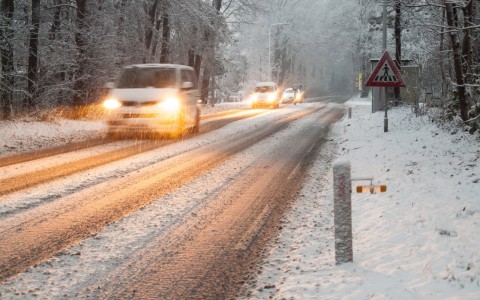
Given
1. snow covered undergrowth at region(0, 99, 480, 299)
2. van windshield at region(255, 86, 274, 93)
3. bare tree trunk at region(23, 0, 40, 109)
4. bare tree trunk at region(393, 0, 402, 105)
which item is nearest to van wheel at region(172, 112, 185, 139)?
snow covered undergrowth at region(0, 99, 480, 299)

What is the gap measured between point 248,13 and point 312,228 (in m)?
33.1

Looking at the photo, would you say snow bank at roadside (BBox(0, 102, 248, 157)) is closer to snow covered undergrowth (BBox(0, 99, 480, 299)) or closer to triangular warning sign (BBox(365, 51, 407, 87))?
snow covered undergrowth (BBox(0, 99, 480, 299))

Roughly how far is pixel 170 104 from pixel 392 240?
975cm

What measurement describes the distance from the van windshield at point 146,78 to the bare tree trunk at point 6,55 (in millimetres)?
4341

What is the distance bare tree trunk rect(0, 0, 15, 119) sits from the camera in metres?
15.6

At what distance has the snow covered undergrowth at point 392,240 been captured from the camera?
374 centimetres

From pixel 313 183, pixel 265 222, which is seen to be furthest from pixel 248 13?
pixel 265 222

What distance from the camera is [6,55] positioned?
53.9ft

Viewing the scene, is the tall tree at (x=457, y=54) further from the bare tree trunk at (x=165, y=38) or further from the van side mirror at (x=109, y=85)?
the bare tree trunk at (x=165, y=38)

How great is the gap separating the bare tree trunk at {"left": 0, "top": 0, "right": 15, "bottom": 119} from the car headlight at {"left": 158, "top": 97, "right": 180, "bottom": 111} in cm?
593

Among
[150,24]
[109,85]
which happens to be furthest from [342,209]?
[150,24]

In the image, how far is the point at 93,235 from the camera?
498cm

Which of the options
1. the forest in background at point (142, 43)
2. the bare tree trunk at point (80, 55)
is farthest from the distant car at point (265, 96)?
the bare tree trunk at point (80, 55)

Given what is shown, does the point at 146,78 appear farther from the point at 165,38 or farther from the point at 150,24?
the point at 165,38
